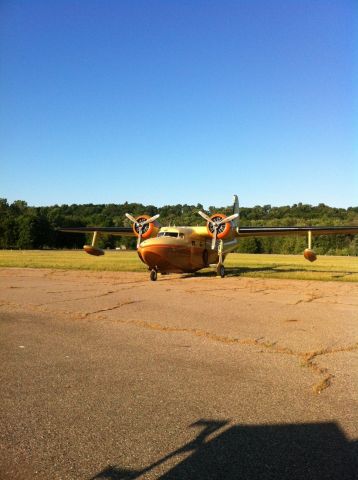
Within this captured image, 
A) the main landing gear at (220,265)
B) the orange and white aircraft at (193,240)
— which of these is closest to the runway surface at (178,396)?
the orange and white aircraft at (193,240)

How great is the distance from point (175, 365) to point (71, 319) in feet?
15.2

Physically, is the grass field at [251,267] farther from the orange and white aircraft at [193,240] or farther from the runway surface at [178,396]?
the runway surface at [178,396]

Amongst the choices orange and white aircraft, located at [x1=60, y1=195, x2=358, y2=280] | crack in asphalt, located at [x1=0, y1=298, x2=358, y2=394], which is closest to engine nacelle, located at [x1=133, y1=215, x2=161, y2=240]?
orange and white aircraft, located at [x1=60, y1=195, x2=358, y2=280]

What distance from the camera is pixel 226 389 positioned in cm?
544

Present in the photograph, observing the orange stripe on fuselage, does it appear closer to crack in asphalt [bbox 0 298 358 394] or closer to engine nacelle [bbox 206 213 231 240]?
engine nacelle [bbox 206 213 231 240]

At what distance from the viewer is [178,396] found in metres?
5.17

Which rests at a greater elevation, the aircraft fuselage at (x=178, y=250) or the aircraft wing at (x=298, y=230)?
the aircraft wing at (x=298, y=230)

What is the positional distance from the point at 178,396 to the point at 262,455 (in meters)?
1.61

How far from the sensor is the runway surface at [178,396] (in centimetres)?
365

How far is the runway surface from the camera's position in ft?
12.0

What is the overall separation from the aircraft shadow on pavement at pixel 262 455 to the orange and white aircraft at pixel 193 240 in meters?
17.3

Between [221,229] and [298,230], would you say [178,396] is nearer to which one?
[221,229]

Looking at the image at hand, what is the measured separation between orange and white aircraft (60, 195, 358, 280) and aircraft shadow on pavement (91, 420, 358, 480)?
17.3 meters

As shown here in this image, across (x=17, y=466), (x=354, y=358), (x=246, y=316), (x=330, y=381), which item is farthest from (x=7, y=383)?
(x=246, y=316)
